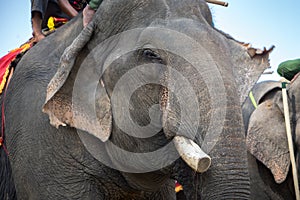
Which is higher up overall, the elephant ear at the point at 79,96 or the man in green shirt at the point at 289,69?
the elephant ear at the point at 79,96

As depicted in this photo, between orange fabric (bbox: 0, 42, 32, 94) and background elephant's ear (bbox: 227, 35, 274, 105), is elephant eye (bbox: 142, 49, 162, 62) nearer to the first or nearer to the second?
background elephant's ear (bbox: 227, 35, 274, 105)

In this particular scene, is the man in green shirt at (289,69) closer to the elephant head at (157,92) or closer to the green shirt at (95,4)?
the elephant head at (157,92)

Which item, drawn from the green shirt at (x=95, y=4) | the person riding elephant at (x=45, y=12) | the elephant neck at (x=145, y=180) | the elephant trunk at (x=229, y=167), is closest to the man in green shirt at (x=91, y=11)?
the green shirt at (x=95, y=4)

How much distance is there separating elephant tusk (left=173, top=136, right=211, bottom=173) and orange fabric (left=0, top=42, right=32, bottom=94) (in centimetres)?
152

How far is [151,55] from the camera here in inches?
108

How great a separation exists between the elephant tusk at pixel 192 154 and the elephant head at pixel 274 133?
2.46 m

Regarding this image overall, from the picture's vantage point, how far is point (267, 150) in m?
4.95

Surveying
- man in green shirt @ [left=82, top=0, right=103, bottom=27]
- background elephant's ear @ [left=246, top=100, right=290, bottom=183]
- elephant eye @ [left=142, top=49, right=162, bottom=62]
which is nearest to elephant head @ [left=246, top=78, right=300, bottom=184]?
background elephant's ear @ [left=246, top=100, right=290, bottom=183]

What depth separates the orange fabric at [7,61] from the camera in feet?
12.2

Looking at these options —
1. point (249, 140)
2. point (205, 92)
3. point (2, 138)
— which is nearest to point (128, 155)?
point (205, 92)

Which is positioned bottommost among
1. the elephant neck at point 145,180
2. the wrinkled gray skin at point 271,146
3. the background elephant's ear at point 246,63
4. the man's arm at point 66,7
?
the wrinkled gray skin at point 271,146

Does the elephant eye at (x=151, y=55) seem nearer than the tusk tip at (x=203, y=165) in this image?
No

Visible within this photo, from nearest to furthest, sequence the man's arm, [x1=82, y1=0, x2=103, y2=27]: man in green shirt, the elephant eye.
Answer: the elephant eye, [x1=82, y1=0, x2=103, y2=27]: man in green shirt, the man's arm

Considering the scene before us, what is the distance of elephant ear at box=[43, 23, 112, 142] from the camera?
2939 millimetres
